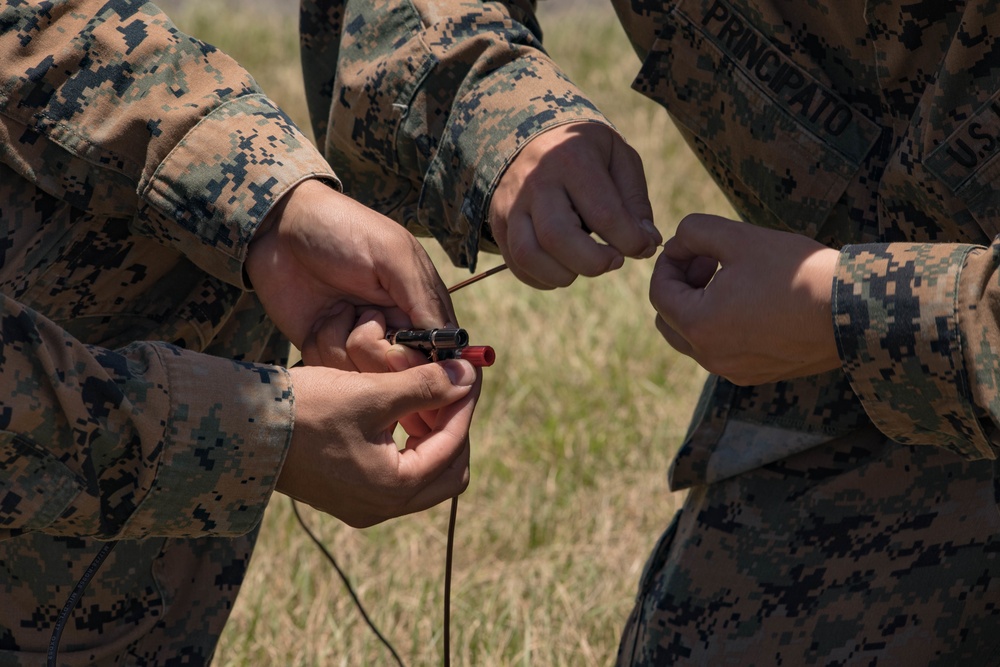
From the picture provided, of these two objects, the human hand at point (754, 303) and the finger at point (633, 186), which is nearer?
the human hand at point (754, 303)

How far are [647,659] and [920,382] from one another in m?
0.97

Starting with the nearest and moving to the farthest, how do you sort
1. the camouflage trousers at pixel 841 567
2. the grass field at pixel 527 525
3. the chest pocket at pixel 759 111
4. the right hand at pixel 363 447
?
the right hand at pixel 363 447
the chest pocket at pixel 759 111
the camouflage trousers at pixel 841 567
the grass field at pixel 527 525

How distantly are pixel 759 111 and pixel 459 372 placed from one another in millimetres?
776

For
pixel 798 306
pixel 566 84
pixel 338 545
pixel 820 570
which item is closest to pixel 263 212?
pixel 566 84

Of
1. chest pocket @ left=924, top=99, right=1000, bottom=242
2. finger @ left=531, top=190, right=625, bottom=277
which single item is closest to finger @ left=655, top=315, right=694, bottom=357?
finger @ left=531, top=190, right=625, bottom=277

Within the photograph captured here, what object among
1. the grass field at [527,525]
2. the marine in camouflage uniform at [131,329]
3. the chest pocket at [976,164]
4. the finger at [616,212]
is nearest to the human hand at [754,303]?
the finger at [616,212]

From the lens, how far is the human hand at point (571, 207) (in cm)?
213

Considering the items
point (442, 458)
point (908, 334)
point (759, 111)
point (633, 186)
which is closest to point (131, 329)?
point (442, 458)

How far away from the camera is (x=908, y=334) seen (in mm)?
1784

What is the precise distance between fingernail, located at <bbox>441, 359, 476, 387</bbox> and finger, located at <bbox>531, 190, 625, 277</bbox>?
0.26m

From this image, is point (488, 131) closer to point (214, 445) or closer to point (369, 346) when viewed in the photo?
point (369, 346)

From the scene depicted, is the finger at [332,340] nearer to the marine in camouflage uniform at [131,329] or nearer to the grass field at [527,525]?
the marine in camouflage uniform at [131,329]

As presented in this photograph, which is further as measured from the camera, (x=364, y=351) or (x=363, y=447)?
(x=364, y=351)

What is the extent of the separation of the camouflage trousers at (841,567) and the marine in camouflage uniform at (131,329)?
3.01 feet
